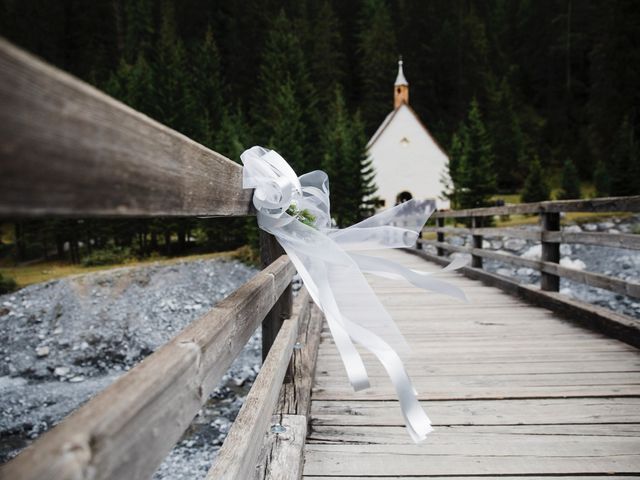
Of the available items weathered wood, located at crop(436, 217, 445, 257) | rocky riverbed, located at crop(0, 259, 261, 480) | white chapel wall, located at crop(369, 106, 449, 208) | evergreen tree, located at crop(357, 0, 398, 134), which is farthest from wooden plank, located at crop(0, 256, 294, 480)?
evergreen tree, located at crop(357, 0, 398, 134)

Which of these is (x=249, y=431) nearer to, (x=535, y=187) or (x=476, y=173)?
(x=476, y=173)

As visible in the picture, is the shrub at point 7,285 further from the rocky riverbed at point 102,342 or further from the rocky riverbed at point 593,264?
the rocky riverbed at point 593,264

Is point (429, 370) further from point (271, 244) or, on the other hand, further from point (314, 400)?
point (271, 244)

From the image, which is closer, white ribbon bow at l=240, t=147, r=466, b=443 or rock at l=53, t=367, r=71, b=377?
white ribbon bow at l=240, t=147, r=466, b=443

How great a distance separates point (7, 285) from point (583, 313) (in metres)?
17.2

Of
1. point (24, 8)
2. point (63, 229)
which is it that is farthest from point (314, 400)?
point (24, 8)

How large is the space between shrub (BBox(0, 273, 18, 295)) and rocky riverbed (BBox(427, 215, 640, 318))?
14112 millimetres

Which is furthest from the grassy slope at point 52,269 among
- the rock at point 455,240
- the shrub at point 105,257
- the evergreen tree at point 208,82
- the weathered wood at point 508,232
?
the evergreen tree at point 208,82

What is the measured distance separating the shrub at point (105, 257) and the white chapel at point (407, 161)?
15.1 metres

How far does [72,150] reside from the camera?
0.53 metres

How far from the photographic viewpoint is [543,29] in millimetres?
47750

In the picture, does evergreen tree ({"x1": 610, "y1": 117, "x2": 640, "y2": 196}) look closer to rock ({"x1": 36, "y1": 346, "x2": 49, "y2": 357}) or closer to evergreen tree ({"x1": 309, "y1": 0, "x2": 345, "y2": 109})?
evergreen tree ({"x1": 309, "y1": 0, "x2": 345, "y2": 109})

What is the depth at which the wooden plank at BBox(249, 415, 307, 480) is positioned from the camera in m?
1.44

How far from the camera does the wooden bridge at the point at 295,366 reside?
51cm
